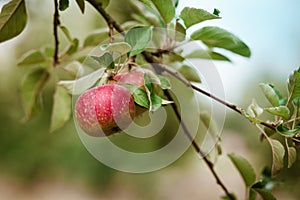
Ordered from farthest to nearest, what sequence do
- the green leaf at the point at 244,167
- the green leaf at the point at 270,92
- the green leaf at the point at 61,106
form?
the green leaf at the point at 61,106, the green leaf at the point at 244,167, the green leaf at the point at 270,92

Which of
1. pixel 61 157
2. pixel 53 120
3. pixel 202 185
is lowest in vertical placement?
pixel 61 157

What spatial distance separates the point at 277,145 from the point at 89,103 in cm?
18

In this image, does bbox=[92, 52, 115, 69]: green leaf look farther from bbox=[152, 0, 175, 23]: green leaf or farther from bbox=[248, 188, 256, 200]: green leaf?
bbox=[248, 188, 256, 200]: green leaf

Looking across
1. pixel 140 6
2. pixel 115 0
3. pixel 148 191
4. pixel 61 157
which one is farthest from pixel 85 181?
pixel 140 6

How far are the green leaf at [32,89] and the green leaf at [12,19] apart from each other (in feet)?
0.51

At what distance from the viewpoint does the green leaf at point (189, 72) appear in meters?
0.53

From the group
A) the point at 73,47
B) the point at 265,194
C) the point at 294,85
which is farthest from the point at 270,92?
the point at 73,47

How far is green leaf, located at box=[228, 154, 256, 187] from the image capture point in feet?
1.70

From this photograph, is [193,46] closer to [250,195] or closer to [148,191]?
[250,195]

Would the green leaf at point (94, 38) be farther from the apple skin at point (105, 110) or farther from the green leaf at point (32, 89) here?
the apple skin at point (105, 110)

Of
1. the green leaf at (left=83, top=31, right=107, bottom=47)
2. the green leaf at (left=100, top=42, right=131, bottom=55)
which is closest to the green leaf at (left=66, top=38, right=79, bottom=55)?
the green leaf at (left=83, top=31, right=107, bottom=47)

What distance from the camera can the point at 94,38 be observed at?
1.96 ft

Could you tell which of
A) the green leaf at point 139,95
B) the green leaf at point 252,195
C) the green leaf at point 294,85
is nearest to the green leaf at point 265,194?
the green leaf at point 252,195

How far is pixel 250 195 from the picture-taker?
0.49 meters
